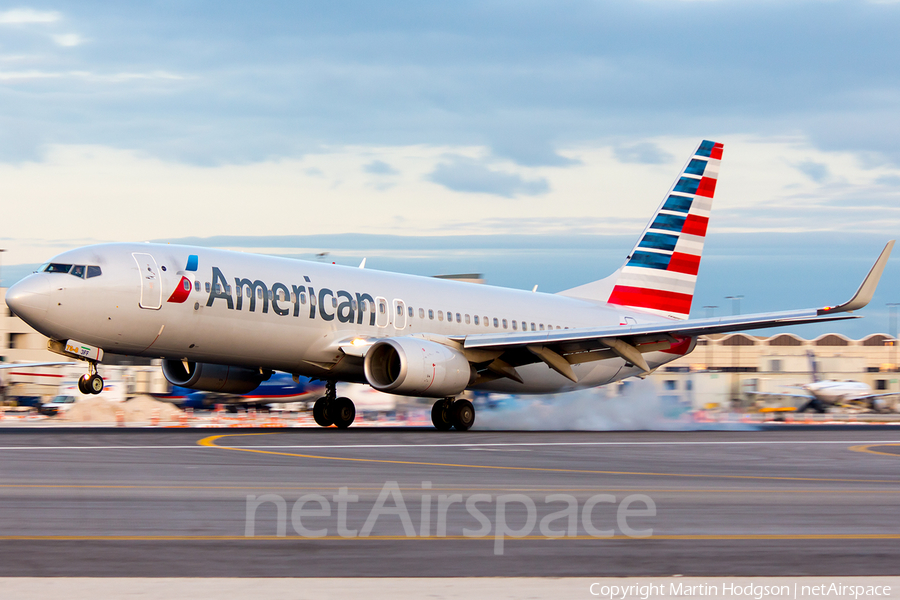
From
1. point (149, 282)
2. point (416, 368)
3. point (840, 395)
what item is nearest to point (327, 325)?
point (416, 368)

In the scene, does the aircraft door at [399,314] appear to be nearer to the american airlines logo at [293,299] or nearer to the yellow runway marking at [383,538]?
the american airlines logo at [293,299]

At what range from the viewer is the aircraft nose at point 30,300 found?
73.9ft

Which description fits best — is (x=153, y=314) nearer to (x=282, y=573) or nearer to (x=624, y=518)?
(x=624, y=518)

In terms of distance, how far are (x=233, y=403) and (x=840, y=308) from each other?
30.4 meters

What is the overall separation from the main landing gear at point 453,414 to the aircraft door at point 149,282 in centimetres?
817

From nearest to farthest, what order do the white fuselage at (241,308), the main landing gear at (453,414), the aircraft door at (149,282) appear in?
the white fuselage at (241,308)
the aircraft door at (149,282)
the main landing gear at (453,414)

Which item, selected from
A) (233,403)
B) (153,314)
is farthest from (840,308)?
(233,403)

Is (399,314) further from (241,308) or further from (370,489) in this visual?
(370,489)

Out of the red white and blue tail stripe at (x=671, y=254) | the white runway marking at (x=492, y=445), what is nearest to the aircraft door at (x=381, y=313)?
the white runway marking at (x=492, y=445)

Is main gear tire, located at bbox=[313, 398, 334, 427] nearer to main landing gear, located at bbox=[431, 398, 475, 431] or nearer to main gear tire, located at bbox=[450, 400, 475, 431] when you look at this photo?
main landing gear, located at bbox=[431, 398, 475, 431]

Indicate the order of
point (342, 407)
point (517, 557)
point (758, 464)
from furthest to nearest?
point (342, 407), point (758, 464), point (517, 557)

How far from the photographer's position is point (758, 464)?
57.7 feet

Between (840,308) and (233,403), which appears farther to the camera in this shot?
(233,403)

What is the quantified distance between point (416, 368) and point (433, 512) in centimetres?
1453
